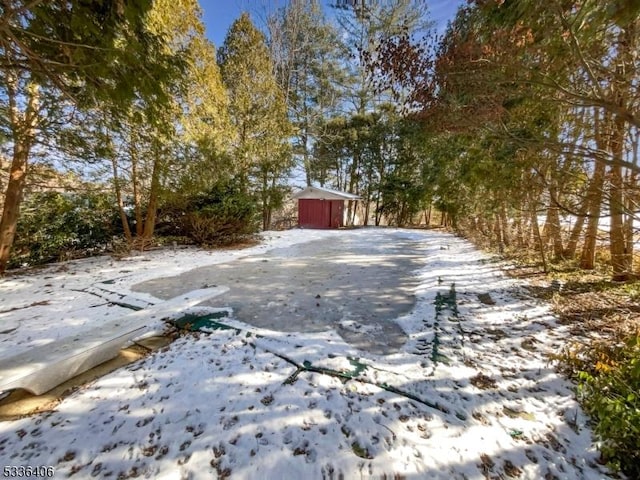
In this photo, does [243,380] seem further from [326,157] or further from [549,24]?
[326,157]

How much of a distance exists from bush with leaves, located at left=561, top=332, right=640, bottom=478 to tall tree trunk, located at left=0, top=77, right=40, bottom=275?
24.5 ft

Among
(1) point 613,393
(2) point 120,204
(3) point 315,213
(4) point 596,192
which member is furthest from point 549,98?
(3) point 315,213

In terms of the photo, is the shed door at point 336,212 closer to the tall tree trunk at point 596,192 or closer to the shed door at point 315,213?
the shed door at point 315,213

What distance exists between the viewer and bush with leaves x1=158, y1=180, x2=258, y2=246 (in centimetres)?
817

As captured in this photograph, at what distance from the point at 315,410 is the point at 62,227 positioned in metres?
7.30

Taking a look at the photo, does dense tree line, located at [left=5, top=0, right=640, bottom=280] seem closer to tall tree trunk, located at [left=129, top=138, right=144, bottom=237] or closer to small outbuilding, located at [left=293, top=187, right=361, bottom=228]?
tall tree trunk, located at [left=129, top=138, right=144, bottom=237]

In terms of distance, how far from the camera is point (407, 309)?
3.79 metres

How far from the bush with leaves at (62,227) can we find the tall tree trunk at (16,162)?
575mm

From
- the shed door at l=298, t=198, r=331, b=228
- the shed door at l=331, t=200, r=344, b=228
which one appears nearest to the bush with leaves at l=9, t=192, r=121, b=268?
the shed door at l=298, t=198, r=331, b=228

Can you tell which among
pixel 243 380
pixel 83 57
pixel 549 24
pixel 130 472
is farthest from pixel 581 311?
pixel 83 57

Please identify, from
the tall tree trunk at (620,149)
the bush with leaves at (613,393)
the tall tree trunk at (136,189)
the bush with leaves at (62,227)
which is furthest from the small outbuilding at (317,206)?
the bush with leaves at (613,393)

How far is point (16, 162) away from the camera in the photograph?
15.7 ft

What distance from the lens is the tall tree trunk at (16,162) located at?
14.5ft

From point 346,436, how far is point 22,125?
21.6 feet
